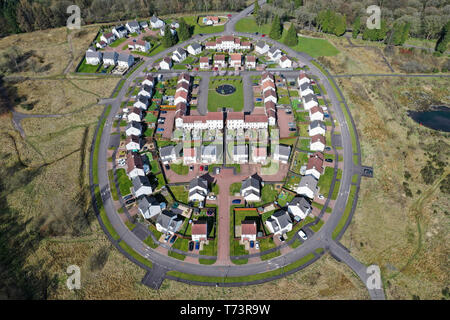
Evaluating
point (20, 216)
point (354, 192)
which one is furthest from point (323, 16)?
point (20, 216)

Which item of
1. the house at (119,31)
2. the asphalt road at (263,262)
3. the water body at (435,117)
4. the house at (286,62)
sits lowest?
the asphalt road at (263,262)

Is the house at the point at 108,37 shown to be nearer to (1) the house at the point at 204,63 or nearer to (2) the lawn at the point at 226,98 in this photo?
(1) the house at the point at 204,63

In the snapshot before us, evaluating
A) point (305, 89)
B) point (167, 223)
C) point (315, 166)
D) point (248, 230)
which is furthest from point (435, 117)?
point (167, 223)

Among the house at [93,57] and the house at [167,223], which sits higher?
the house at [93,57]

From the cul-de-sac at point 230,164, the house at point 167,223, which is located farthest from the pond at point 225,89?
the house at point 167,223
